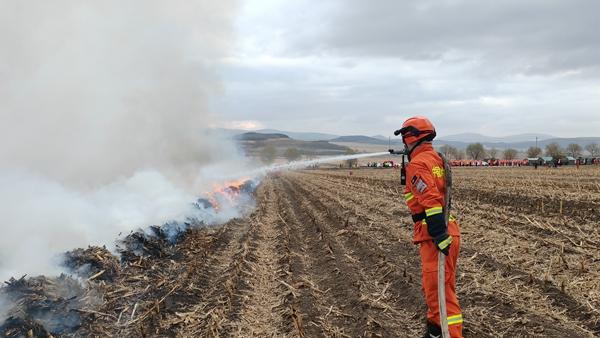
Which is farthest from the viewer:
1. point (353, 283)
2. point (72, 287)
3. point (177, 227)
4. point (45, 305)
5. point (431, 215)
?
point (177, 227)

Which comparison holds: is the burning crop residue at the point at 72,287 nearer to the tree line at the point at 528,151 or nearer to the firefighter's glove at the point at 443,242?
the firefighter's glove at the point at 443,242

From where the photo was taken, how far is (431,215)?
4.82 m

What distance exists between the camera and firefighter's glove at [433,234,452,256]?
185 inches

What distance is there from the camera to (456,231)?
206 inches

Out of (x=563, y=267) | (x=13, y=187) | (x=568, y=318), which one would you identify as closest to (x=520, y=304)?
(x=568, y=318)

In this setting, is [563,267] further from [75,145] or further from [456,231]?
[75,145]

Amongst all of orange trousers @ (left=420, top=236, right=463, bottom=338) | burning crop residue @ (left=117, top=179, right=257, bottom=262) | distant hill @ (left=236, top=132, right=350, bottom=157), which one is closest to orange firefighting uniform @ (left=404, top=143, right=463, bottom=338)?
orange trousers @ (left=420, top=236, right=463, bottom=338)

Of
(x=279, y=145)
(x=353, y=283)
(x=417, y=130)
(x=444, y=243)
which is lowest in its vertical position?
(x=353, y=283)

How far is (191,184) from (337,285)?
17.2m

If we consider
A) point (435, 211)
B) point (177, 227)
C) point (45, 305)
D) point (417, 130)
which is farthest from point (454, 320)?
point (177, 227)

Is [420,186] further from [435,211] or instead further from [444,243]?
[444,243]

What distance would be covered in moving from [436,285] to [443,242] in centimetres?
56

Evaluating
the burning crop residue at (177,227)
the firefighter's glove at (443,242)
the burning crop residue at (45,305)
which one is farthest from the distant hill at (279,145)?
the firefighter's glove at (443,242)

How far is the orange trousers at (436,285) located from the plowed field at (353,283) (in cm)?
91
